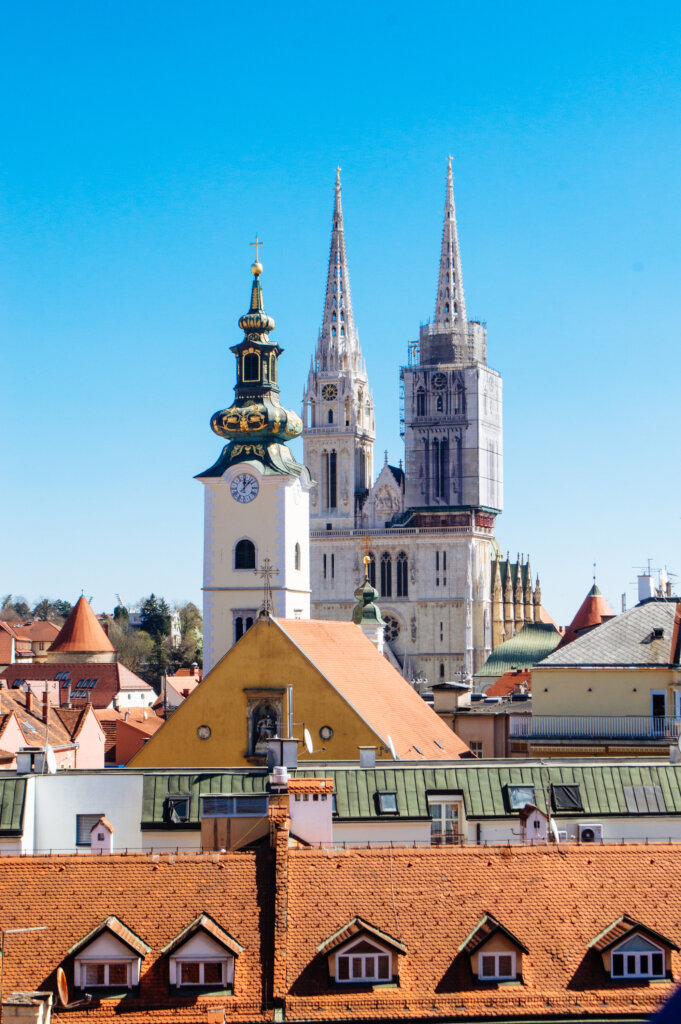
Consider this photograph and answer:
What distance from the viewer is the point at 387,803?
2639 cm

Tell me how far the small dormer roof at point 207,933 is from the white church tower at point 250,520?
46.0 metres

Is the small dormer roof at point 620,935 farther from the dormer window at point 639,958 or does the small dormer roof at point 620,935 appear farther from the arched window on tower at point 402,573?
the arched window on tower at point 402,573

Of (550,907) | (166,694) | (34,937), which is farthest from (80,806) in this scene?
(166,694)

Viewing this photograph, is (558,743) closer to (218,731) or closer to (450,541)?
(218,731)

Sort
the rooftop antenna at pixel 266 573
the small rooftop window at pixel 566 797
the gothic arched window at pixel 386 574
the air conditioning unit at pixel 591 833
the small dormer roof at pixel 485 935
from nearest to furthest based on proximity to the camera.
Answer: the small dormer roof at pixel 485 935, the air conditioning unit at pixel 591 833, the small rooftop window at pixel 566 797, the rooftop antenna at pixel 266 573, the gothic arched window at pixel 386 574

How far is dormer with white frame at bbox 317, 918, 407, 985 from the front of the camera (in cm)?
1852

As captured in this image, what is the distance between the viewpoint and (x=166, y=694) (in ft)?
264

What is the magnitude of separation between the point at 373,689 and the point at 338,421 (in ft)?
320

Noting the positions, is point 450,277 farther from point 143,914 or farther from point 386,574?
point 143,914

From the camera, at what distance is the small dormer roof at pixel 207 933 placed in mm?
18578

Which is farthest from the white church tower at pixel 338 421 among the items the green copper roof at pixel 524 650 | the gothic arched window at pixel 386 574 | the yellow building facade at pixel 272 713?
the yellow building facade at pixel 272 713

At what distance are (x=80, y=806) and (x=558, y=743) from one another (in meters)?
12.7

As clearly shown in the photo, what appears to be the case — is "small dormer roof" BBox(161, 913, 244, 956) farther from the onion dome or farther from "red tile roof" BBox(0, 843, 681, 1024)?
the onion dome

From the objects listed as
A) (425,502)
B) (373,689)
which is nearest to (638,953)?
(373,689)
